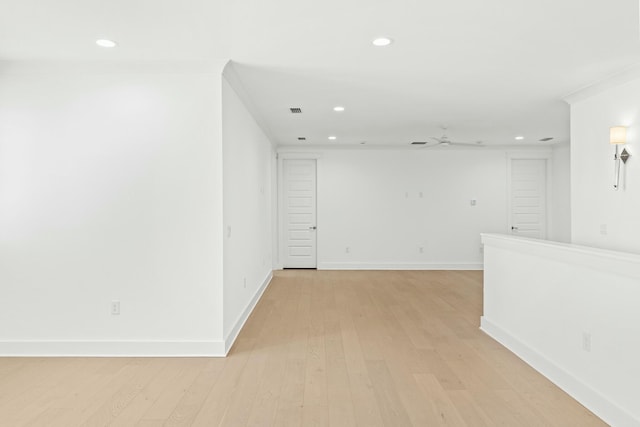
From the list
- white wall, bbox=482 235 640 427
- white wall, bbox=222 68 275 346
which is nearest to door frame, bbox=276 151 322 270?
white wall, bbox=222 68 275 346

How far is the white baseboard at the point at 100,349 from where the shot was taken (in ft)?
11.1

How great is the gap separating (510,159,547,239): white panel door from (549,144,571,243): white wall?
0.16 m

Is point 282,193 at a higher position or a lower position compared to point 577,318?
higher

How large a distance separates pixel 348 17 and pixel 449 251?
646 cm

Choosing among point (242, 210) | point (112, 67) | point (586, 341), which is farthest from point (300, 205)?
point (586, 341)

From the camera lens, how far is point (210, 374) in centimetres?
302

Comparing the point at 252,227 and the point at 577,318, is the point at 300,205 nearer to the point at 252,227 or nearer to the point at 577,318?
the point at 252,227

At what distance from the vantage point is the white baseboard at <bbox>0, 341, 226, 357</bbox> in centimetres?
338

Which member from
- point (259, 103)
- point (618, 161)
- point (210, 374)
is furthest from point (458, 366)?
point (259, 103)

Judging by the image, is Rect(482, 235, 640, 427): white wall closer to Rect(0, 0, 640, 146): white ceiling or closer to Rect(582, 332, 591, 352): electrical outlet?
Rect(582, 332, 591, 352): electrical outlet

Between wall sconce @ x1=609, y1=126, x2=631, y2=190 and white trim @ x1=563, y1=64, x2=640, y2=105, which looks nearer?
white trim @ x1=563, y1=64, x2=640, y2=105

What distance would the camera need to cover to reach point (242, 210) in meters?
4.45

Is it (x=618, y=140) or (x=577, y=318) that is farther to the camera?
(x=618, y=140)

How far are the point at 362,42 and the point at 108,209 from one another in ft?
8.30
